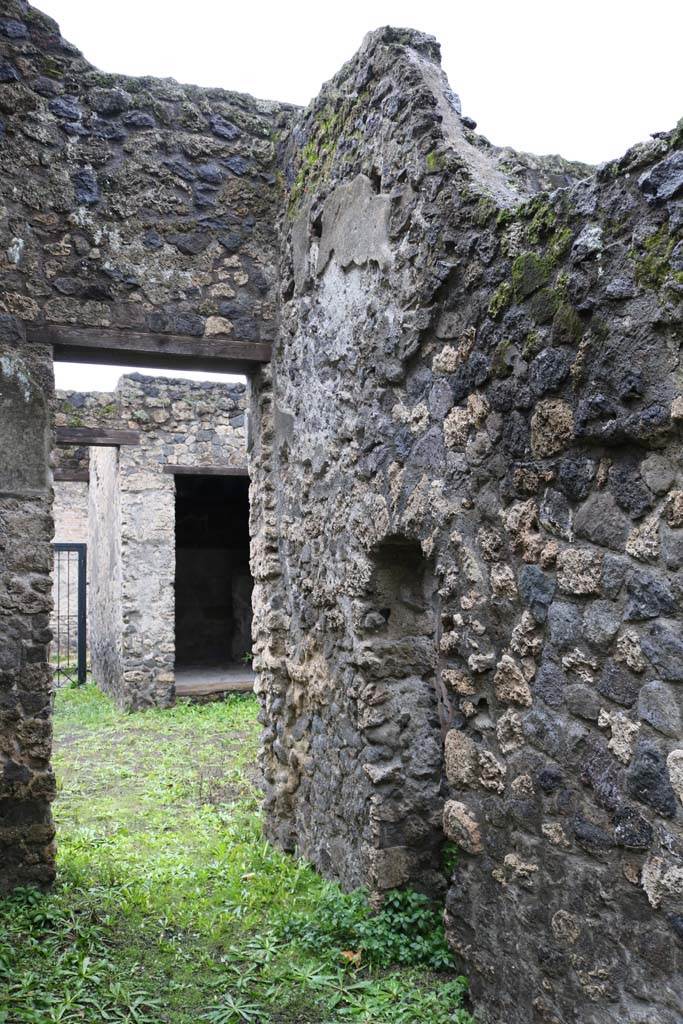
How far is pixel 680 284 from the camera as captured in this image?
1995 millimetres

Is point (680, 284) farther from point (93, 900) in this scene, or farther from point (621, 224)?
point (93, 900)

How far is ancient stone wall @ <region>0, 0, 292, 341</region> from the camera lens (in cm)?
421

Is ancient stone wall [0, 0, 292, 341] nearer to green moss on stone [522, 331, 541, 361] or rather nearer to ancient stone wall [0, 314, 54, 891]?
ancient stone wall [0, 314, 54, 891]

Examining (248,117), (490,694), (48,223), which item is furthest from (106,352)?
(490,694)

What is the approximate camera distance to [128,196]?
443 centimetres

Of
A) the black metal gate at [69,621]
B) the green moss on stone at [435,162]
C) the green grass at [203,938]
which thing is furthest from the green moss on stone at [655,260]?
the black metal gate at [69,621]

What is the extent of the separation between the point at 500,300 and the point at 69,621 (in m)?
13.0

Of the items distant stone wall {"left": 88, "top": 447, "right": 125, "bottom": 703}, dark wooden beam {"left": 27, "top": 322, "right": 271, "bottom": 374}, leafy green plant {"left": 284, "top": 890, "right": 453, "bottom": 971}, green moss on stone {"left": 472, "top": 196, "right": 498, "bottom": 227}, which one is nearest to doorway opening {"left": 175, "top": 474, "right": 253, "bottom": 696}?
distant stone wall {"left": 88, "top": 447, "right": 125, "bottom": 703}

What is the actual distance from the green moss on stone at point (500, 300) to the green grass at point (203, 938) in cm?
233

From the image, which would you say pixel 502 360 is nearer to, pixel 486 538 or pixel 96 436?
pixel 486 538

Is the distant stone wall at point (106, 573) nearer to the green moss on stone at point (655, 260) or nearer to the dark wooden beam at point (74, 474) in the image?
the dark wooden beam at point (74, 474)

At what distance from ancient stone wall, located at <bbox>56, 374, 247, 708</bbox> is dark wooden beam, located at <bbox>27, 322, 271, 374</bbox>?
4.65 meters

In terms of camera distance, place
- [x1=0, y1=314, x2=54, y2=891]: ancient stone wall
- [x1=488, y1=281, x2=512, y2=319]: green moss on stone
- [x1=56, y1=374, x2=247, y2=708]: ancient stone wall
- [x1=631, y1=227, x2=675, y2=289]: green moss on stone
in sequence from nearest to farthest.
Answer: [x1=631, y1=227, x2=675, y2=289]: green moss on stone, [x1=488, y1=281, x2=512, y2=319]: green moss on stone, [x1=0, y1=314, x2=54, y2=891]: ancient stone wall, [x1=56, y1=374, x2=247, y2=708]: ancient stone wall

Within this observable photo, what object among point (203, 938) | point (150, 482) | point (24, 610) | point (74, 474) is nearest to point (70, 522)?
point (74, 474)
